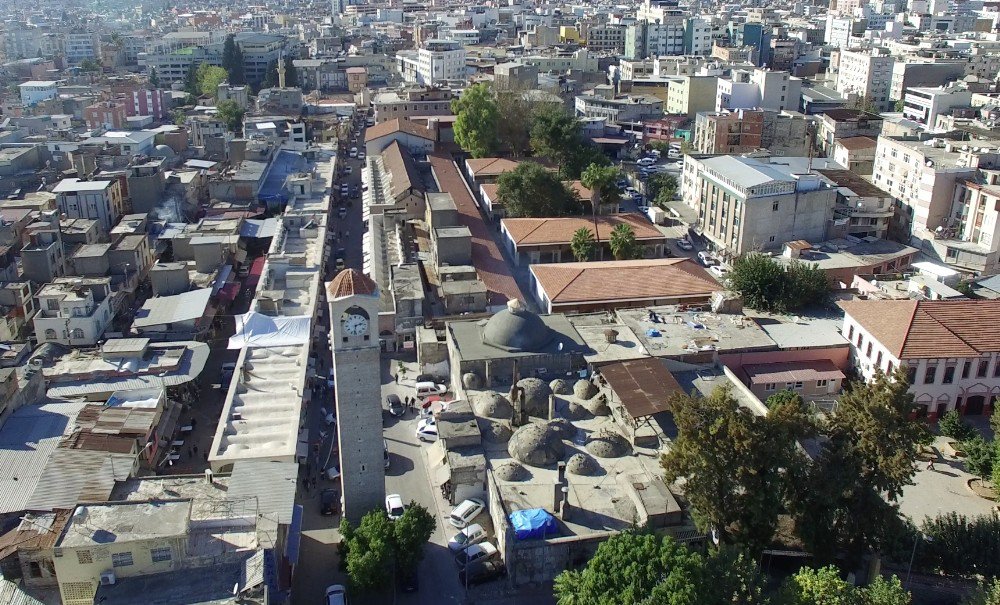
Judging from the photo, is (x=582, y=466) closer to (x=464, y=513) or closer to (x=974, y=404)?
(x=464, y=513)

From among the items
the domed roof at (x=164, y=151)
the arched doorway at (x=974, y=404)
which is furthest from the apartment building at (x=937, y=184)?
the domed roof at (x=164, y=151)

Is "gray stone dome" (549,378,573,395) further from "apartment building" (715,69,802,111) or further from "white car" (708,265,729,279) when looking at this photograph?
"apartment building" (715,69,802,111)

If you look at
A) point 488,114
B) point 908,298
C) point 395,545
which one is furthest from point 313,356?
point 488,114

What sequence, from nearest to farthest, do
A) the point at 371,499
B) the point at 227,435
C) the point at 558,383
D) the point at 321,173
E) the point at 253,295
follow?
the point at 371,499, the point at 227,435, the point at 558,383, the point at 253,295, the point at 321,173

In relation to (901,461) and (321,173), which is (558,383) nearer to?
(901,461)

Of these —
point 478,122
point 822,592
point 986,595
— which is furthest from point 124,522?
point 478,122

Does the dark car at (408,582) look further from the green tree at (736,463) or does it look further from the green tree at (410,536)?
the green tree at (736,463)
